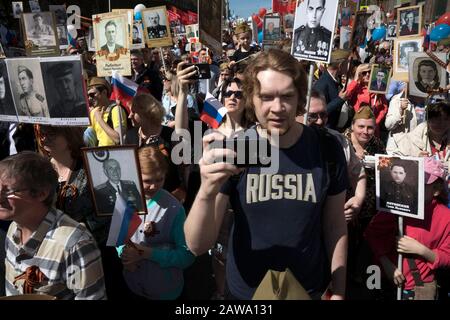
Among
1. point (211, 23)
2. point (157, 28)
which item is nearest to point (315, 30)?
point (211, 23)

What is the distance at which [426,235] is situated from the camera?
8.70 feet

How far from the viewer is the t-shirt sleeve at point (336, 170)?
67.2 inches

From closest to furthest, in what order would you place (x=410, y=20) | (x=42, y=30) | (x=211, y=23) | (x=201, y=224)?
1. (x=201, y=224)
2. (x=211, y=23)
3. (x=42, y=30)
4. (x=410, y=20)

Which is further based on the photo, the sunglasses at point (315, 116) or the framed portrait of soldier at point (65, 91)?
the sunglasses at point (315, 116)

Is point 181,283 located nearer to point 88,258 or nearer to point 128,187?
point 128,187

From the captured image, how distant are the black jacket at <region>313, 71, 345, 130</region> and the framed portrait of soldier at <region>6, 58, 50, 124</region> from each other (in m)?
2.89

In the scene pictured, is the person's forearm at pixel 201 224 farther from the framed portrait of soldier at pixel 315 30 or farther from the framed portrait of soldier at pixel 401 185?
the framed portrait of soldier at pixel 315 30

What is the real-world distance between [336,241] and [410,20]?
5339mm

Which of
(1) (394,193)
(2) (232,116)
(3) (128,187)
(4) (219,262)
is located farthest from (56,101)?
(1) (394,193)

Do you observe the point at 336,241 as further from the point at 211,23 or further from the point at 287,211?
the point at 211,23

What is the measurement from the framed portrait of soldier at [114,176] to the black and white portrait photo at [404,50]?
376 centimetres

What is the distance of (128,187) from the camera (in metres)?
2.24

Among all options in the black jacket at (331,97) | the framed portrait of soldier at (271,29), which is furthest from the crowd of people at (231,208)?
the framed portrait of soldier at (271,29)

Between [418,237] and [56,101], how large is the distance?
8.01 ft
